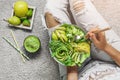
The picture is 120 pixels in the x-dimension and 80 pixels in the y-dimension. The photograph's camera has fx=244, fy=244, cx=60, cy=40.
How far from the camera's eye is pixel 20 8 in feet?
4.38

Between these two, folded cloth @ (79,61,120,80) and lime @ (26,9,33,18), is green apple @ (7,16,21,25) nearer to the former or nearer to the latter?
lime @ (26,9,33,18)

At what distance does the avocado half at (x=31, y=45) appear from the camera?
133 centimetres

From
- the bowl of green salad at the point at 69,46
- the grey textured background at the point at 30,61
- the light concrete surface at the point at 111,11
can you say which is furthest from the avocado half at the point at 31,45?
the light concrete surface at the point at 111,11

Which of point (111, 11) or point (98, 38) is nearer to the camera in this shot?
point (98, 38)

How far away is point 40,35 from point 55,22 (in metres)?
0.28

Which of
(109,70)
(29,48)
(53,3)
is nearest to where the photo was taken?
(109,70)

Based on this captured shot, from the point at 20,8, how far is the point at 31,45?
0.21 m

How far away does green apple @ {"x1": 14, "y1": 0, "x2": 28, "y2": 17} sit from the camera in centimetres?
134

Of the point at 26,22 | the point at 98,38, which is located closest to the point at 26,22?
the point at 26,22

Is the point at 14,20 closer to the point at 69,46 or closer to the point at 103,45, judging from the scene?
the point at 69,46

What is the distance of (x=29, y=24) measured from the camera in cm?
138

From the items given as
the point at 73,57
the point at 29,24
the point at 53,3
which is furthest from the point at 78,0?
the point at 29,24

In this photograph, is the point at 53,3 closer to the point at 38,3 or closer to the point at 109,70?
the point at 38,3

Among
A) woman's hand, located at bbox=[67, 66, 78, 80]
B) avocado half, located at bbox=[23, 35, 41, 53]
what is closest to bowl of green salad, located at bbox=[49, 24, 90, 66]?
woman's hand, located at bbox=[67, 66, 78, 80]
